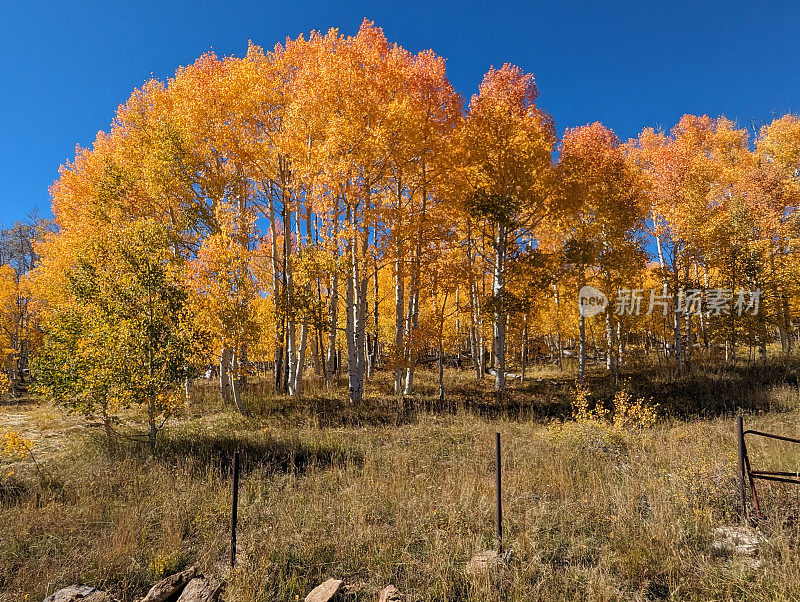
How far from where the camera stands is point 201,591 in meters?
4.29

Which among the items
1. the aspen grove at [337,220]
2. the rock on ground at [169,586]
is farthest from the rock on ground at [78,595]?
the aspen grove at [337,220]

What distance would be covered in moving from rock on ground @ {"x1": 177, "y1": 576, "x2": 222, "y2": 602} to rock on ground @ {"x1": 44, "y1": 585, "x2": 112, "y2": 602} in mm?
772

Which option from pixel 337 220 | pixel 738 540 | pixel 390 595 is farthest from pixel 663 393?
pixel 390 595

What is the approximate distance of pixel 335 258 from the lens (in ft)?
41.9

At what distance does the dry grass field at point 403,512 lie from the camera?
4.43 metres

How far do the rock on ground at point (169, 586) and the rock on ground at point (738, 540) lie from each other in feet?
20.7

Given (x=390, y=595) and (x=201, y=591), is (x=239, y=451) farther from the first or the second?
(x=390, y=595)

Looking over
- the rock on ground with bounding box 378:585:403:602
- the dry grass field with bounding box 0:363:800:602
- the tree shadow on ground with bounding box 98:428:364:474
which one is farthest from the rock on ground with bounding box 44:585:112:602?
the tree shadow on ground with bounding box 98:428:364:474

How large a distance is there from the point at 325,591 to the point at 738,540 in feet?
16.8

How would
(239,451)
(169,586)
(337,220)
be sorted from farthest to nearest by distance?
(337,220) < (239,451) < (169,586)

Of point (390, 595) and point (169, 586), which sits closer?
point (390, 595)

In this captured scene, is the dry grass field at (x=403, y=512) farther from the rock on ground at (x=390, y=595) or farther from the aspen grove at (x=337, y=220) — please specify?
the aspen grove at (x=337, y=220)

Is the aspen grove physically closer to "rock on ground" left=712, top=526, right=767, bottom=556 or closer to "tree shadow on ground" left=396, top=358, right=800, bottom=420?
"tree shadow on ground" left=396, top=358, right=800, bottom=420

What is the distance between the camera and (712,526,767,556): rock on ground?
475 centimetres
